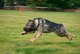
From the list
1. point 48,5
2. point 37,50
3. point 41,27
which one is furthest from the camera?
point 48,5

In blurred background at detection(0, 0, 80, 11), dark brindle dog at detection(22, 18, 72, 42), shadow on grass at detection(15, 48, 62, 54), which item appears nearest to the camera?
shadow on grass at detection(15, 48, 62, 54)

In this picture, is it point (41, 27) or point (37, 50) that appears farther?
point (41, 27)

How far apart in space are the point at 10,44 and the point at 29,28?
85 cm

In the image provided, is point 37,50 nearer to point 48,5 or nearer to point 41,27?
point 41,27

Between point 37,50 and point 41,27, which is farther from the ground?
point 41,27

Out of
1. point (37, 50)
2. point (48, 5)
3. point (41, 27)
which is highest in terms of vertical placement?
point (41, 27)

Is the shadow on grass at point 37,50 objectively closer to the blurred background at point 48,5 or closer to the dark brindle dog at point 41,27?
the dark brindle dog at point 41,27

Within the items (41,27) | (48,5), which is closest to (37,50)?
(41,27)

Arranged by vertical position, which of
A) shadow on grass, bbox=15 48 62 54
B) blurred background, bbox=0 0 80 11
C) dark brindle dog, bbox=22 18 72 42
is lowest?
blurred background, bbox=0 0 80 11

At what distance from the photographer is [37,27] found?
29.5ft

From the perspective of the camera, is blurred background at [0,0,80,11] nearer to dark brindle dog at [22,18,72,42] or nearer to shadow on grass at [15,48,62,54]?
dark brindle dog at [22,18,72,42]

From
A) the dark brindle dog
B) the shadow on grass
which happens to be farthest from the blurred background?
the shadow on grass

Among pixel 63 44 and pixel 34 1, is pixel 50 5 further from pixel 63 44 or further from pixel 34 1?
pixel 63 44

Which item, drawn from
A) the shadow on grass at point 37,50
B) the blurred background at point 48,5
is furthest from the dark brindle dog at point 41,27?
the blurred background at point 48,5
